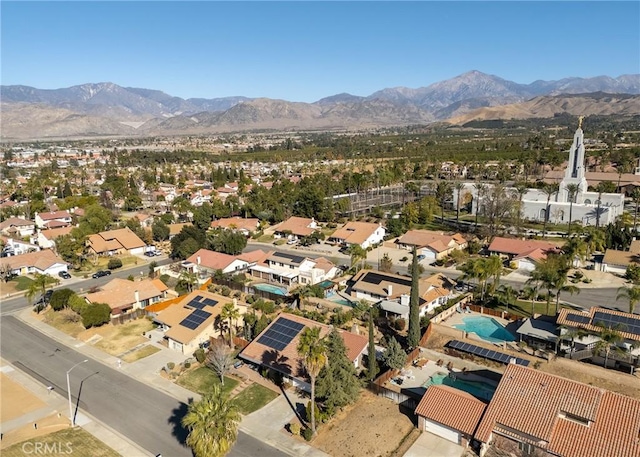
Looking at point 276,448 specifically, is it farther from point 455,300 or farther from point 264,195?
point 264,195

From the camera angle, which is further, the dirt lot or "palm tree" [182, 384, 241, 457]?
the dirt lot

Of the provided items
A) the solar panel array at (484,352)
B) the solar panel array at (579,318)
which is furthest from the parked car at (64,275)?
the solar panel array at (579,318)

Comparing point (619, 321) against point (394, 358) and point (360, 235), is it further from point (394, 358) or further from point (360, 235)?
point (360, 235)

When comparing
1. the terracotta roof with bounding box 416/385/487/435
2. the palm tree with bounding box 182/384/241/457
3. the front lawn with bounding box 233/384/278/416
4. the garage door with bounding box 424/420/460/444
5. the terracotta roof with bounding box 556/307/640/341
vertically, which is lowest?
the front lawn with bounding box 233/384/278/416

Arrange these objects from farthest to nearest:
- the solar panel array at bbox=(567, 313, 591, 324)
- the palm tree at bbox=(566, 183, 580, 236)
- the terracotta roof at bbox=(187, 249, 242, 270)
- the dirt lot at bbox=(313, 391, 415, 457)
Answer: the palm tree at bbox=(566, 183, 580, 236) < the terracotta roof at bbox=(187, 249, 242, 270) < the solar panel array at bbox=(567, 313, 591, 324) < the dirt lot at bbox=(313, 391, 415, 457)

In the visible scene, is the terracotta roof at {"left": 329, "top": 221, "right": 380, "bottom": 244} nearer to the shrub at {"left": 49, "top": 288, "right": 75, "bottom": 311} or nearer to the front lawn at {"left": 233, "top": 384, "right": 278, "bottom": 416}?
the shrub at {"left": 49, "top": 288, "right": 75, "bottom": 311}

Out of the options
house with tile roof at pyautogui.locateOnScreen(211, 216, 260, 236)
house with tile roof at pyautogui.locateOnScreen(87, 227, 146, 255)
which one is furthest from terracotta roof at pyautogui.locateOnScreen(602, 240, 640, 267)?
house with tile roof at pyautogui.locateOnScreen(87, 227, 146, 255)

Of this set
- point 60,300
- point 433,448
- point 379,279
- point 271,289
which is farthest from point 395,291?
point 60,300
